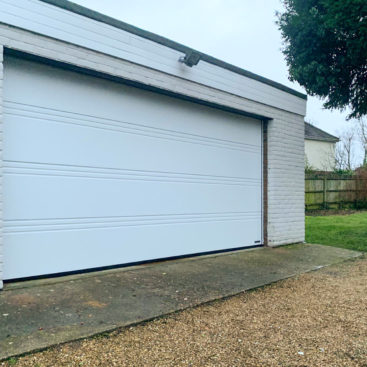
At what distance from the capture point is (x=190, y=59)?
19.6 feet

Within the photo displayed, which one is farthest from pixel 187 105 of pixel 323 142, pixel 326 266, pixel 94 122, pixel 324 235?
pixel 323 142

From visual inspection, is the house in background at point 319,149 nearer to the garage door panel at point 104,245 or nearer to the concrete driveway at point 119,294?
the garage door panel at point 104,245

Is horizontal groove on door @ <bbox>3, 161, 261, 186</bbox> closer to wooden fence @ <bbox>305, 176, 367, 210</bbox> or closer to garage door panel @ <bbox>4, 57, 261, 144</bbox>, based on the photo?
garage door panel @ <bbox>4, 57, 261, 144</bbox>

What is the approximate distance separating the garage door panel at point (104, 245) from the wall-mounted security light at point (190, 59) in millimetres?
2628

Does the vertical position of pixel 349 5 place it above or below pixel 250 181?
above

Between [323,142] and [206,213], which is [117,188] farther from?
[323,142]

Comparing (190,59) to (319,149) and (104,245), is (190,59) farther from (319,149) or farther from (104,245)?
(319,149)

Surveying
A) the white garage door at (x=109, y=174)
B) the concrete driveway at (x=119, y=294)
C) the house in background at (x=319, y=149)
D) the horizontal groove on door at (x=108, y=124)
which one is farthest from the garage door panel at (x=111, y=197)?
the house in background at (x=319, y=149)

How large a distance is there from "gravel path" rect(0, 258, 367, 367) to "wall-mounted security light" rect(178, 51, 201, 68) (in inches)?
144

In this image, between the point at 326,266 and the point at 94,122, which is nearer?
the point at 94,122

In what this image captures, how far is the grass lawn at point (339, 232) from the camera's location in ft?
27.8

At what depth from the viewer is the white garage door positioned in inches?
179

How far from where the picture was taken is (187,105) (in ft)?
21.5

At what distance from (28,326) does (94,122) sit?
2940 mm
